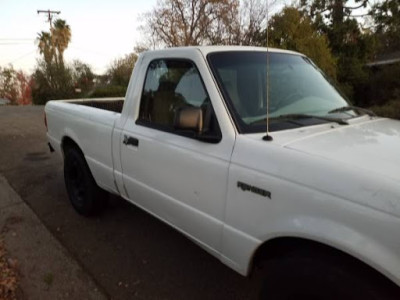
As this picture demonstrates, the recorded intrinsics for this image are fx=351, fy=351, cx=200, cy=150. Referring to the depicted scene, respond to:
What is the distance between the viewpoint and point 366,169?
1.64m

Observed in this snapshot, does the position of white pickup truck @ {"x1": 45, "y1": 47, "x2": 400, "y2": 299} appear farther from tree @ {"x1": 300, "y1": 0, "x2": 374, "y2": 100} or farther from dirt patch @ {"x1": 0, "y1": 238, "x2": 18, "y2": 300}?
tree @ {"x1": 300, "y1": 0, "x2": 374, "y2": 100}

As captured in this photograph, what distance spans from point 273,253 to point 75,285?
1.76 metres

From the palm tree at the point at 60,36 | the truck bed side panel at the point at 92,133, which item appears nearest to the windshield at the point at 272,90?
the truck bed side panel at the point at 92,133

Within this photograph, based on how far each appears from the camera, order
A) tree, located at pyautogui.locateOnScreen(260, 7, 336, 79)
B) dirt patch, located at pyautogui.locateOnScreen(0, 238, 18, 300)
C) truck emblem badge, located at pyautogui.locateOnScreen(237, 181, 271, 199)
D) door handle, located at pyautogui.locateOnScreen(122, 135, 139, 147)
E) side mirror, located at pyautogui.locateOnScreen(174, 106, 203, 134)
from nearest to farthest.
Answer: truck emblem badge, located at pyautogui.locateOnScreen(237, 181, 271, 199) → side mirror, located at pyautogui.locateOnScreen(174, 106, 203, 134) → dirt patch, located at pyautogui.locateOnScreen(0, 238, 18, 300) → door handle, located at pyautogui.locateOnScreen(122, 135, 139, 147) → tree, located at pyautogui.locateOnScreen(260, 7, 336, 79)

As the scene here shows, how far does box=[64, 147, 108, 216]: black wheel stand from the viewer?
395 cm

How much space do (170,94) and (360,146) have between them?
1483mm

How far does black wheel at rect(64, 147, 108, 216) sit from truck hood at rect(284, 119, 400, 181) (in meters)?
2.65

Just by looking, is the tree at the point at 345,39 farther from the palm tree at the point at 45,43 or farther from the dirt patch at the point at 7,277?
the palm tree at the point at 45,43

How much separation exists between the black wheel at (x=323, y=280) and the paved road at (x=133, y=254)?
3.16 feet

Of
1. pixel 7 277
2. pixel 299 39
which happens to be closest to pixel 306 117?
pixel 7 277

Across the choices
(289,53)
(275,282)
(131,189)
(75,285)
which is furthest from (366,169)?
(75,285)

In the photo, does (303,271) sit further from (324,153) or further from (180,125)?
(180,125)

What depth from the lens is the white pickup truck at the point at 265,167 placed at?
63.4 inches

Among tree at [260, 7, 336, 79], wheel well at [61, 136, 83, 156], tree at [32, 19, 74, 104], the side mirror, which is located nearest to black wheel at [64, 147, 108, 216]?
wheel well at [61, 136, 83, 156]
